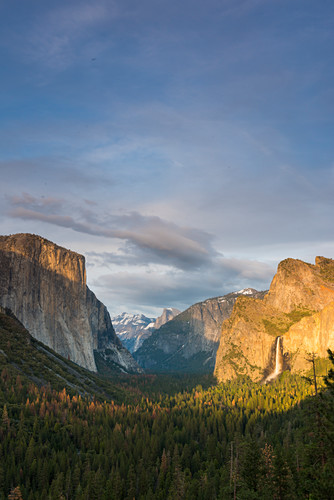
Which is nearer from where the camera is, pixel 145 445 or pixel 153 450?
pixel 153 450

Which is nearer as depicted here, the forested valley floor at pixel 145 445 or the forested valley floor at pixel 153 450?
the forested valley floor at pixel 145 445

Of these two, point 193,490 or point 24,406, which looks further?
point 24,406

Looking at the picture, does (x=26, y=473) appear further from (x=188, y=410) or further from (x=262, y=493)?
(x=188, y=410)

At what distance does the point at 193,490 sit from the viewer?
92.8m

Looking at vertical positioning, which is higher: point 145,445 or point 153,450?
point 145,445

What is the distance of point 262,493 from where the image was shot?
208 ft

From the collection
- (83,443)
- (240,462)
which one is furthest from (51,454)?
(240,462)

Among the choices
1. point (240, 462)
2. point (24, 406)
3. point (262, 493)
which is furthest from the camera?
point (24, 406)

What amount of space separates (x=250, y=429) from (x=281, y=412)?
25379mm

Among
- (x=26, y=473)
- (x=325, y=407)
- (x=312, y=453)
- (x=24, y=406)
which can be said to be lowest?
(x=26, y=473)

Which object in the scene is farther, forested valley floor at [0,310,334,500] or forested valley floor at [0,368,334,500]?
forested valley floor at [0,368,334,500]

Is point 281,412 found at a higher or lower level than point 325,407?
lower

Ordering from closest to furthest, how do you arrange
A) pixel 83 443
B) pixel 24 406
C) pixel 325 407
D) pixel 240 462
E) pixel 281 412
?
pixel 325 407 → pixel 240 462 → pixel 83 443 → pixel 24 406 → pixel 281 412

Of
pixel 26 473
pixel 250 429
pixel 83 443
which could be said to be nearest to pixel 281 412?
pixel 250 429
